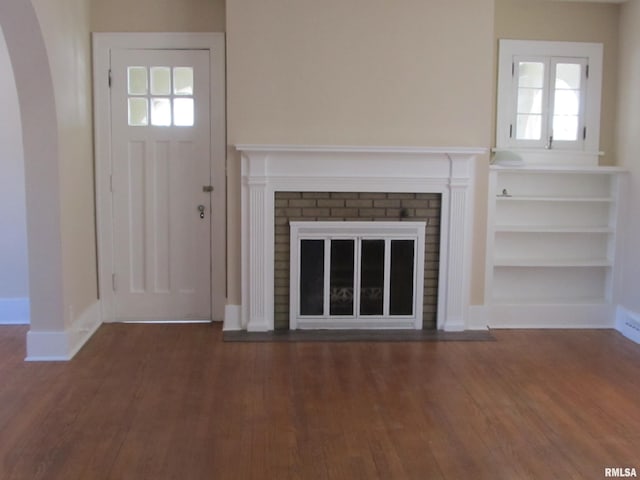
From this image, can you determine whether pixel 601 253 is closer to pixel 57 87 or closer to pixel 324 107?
pixel 324 107

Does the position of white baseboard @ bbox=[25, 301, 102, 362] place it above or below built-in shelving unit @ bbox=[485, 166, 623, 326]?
below

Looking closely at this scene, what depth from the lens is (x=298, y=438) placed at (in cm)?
297

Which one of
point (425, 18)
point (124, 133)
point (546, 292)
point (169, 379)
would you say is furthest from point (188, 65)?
point (546, 292)

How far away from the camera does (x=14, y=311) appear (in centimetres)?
486

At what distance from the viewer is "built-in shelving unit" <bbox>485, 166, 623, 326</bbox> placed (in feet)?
16.4

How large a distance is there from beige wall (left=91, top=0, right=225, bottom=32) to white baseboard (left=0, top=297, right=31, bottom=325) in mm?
2156

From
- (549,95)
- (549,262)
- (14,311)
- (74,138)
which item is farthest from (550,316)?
(14,311)

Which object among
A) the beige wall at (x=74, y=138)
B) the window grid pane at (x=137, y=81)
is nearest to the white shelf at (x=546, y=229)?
the window grid pane at (x=137, y=81)

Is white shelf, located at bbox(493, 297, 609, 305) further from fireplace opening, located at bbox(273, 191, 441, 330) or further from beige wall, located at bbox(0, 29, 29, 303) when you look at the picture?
beige wall, located at bbox(0, 29, 29, 303)

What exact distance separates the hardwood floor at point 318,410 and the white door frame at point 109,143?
0.50 metres

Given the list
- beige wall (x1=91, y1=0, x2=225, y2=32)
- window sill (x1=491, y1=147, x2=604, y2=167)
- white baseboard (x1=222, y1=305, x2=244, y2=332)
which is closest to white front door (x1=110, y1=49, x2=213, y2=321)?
beige wall (x1=91, y1=0, x2=225, y2=32)

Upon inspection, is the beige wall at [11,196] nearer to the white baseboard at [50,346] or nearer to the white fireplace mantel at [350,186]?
the white baseboard at [50,346]

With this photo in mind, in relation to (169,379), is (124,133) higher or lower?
higher

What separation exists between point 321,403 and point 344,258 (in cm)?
148
